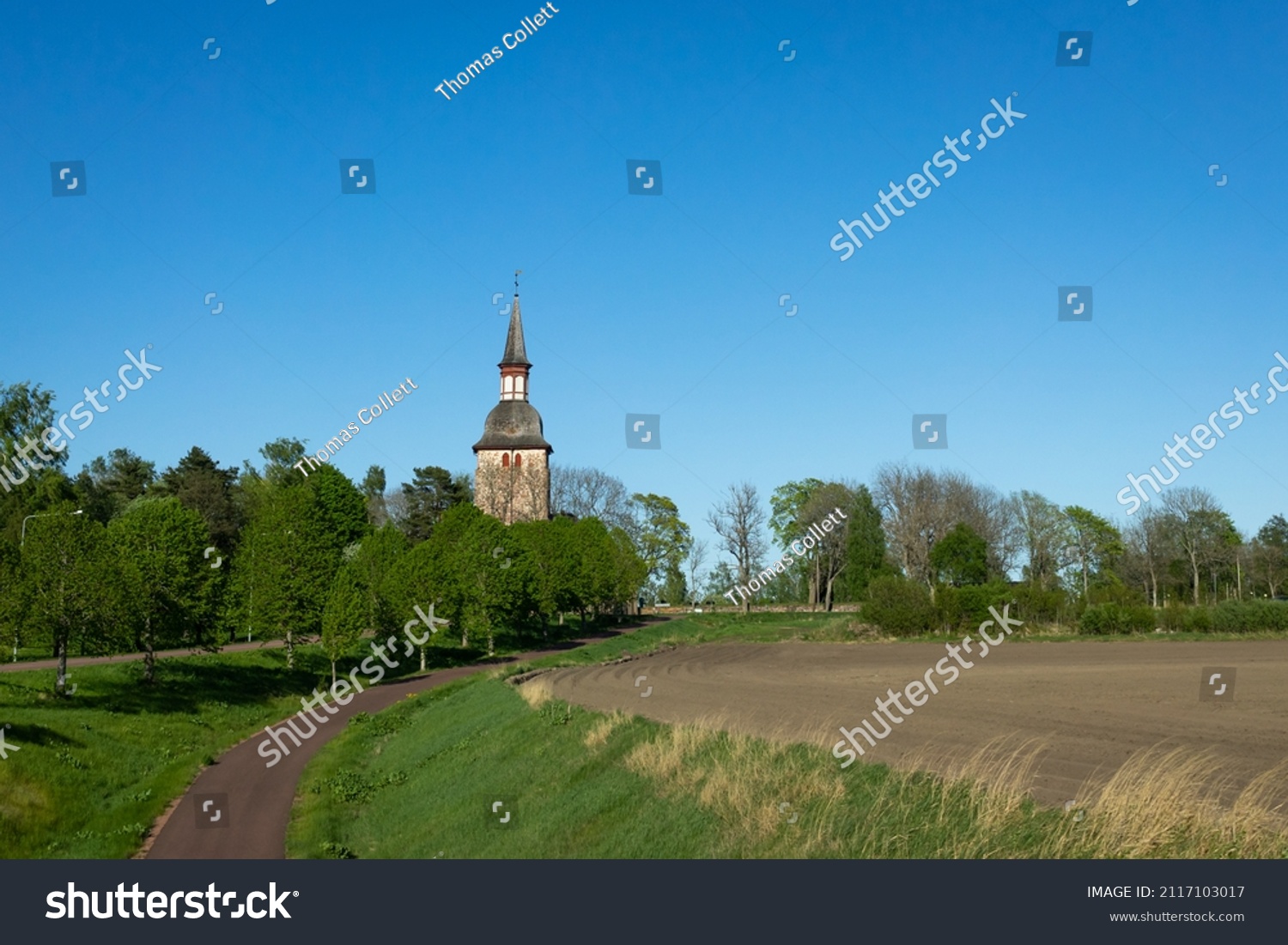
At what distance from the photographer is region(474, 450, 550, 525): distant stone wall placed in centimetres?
12044

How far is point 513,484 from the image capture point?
122 metres

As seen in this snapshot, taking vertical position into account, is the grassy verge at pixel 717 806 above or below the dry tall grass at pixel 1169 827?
below

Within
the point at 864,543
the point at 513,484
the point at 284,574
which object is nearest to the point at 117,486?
the point at 513,484

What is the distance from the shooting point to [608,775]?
2269 centimetres

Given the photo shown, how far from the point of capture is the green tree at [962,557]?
93.5 metres

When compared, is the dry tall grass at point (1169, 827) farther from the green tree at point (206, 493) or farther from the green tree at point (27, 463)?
the green tree at point (206, 493)

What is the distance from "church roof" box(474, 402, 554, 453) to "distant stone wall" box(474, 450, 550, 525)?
70cm

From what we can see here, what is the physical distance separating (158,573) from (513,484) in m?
70.9

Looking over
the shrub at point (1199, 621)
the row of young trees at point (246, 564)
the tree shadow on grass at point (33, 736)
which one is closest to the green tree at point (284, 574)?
the row of young trees at point (246, 564)
